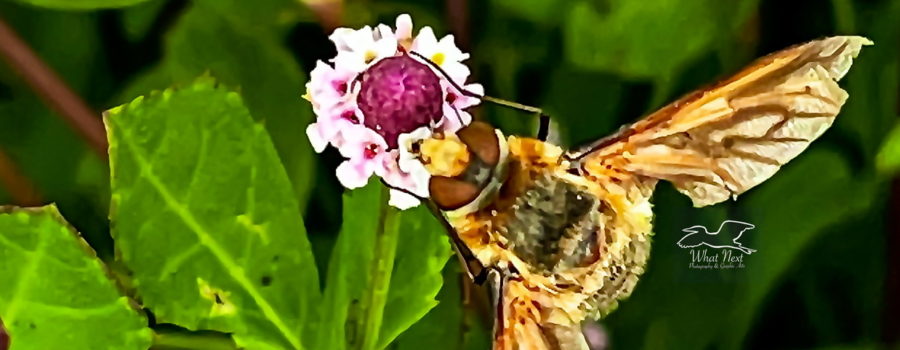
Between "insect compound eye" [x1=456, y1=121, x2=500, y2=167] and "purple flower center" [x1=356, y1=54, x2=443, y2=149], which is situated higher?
"purple flower center" [x1=356, y1=54, x2=443, y2=149]

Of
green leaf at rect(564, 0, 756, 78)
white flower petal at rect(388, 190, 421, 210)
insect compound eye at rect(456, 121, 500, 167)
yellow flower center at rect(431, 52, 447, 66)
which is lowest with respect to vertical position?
white flower petal at rect(388, 190, 421, 210)

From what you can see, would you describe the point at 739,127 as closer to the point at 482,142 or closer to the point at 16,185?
the point at 482,142

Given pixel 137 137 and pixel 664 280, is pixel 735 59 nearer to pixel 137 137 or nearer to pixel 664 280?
pixel 664 280

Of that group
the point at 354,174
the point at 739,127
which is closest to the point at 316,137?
the point at 354,174

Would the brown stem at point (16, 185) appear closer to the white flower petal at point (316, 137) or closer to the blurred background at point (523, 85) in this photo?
the blurred background at point (523, 85)

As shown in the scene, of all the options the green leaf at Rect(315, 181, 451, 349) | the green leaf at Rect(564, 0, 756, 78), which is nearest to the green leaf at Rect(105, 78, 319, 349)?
the green leaf at Rect(315, 181, 451, 349)

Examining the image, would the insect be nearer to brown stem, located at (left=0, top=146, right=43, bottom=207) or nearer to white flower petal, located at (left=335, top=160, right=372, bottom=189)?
white flower petal, located at (left=335, top=160, right=372, bottom=189)
